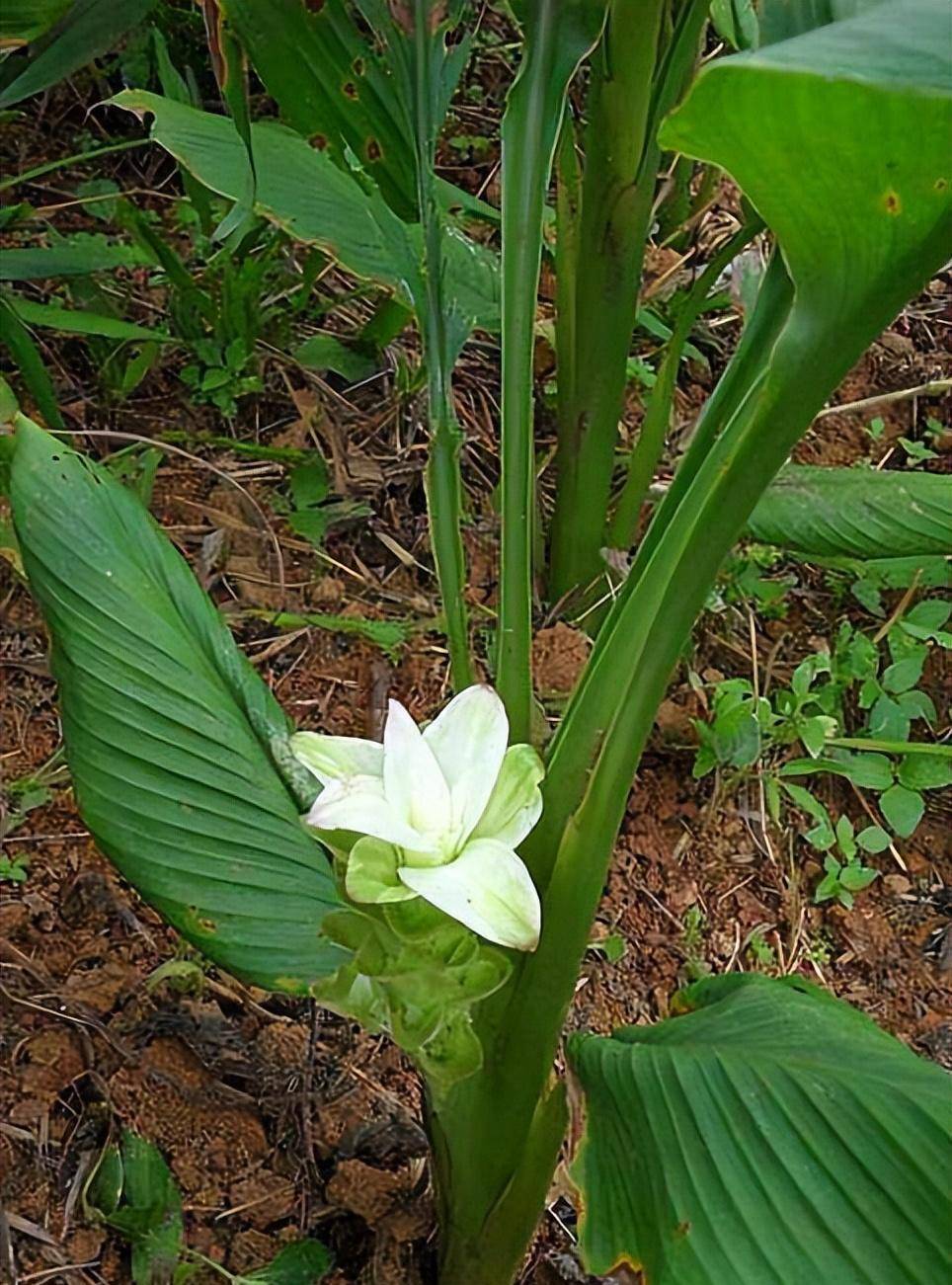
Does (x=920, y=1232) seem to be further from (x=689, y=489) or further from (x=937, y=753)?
(x=937, y=753)

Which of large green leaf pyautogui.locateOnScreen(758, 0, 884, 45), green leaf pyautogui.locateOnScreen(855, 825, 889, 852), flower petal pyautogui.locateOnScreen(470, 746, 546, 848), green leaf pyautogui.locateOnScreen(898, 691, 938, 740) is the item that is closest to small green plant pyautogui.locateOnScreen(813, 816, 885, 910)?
green leaf pyautogui.locateOnScreen(855, 825, 889, 852)

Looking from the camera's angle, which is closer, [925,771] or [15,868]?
[15,868]

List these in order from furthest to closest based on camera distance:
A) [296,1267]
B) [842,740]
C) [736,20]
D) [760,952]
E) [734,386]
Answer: [842,740], [760,952], [736,20], [296,1267], [734,386]

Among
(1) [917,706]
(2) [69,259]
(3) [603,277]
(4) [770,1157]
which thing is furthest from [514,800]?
(2) [69,259]

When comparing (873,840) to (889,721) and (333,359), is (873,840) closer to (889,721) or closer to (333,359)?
(889,721)

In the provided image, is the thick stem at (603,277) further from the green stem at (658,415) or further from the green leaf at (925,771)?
the green leaf at (925,771)

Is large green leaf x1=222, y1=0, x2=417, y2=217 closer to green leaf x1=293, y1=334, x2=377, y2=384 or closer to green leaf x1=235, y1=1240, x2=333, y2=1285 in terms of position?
green leaf x1=293, y1=334, x2=377, y2=384

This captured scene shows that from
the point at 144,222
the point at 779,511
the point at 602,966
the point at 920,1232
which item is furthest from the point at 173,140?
the point at 920,1232
